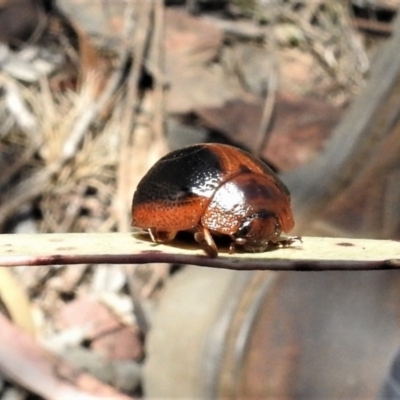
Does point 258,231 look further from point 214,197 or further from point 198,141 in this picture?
point 198,141

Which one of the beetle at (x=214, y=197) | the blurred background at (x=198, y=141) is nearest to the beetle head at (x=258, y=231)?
the beetle at (x=214, y=197)

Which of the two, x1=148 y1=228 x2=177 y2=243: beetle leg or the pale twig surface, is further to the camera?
x1=148 y1=228 x2=177 y2=243: beetle leg

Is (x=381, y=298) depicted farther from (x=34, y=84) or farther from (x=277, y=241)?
(x=34, y=84)

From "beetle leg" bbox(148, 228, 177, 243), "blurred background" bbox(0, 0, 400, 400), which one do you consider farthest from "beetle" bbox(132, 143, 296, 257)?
"blurred background" bbox(0, 0, 400, 400)

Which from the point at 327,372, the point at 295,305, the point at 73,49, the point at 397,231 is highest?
the point at 73,49

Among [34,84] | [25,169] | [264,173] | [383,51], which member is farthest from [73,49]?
[264,173]

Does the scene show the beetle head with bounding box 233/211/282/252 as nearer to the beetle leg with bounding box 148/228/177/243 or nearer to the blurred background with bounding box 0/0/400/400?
the beetle leg with bounding box 148/228/177/243
